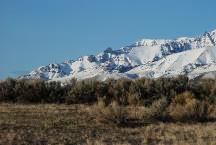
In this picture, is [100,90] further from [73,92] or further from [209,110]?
[209,110]

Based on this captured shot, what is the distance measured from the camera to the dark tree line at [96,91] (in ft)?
117

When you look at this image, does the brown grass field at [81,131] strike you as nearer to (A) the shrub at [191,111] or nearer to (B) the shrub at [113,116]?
(B) the shrub at [113,116]

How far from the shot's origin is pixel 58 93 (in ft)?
121

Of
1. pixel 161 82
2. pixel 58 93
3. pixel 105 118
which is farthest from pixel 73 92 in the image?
pixel 105 118

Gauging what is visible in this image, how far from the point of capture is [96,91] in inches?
1474

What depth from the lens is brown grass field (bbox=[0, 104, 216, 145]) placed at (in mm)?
22909

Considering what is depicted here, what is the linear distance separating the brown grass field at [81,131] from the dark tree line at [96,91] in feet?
17.5

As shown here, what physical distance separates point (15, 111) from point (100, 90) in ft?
30.0

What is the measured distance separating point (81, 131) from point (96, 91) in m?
12.3

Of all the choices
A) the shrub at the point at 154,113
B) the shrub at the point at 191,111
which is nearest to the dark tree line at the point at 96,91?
the shrub at the point at 191,111

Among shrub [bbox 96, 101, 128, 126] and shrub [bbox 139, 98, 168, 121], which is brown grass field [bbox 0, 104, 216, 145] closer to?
shrub [bbox 96, 101, 128, 126]

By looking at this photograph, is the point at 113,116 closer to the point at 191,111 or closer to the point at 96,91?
the point at 191,111

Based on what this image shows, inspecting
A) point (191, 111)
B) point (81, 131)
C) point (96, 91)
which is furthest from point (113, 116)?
point (96, 91)

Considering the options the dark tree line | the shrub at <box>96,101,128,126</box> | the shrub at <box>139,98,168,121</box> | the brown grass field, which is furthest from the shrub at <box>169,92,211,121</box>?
the dark tree line
